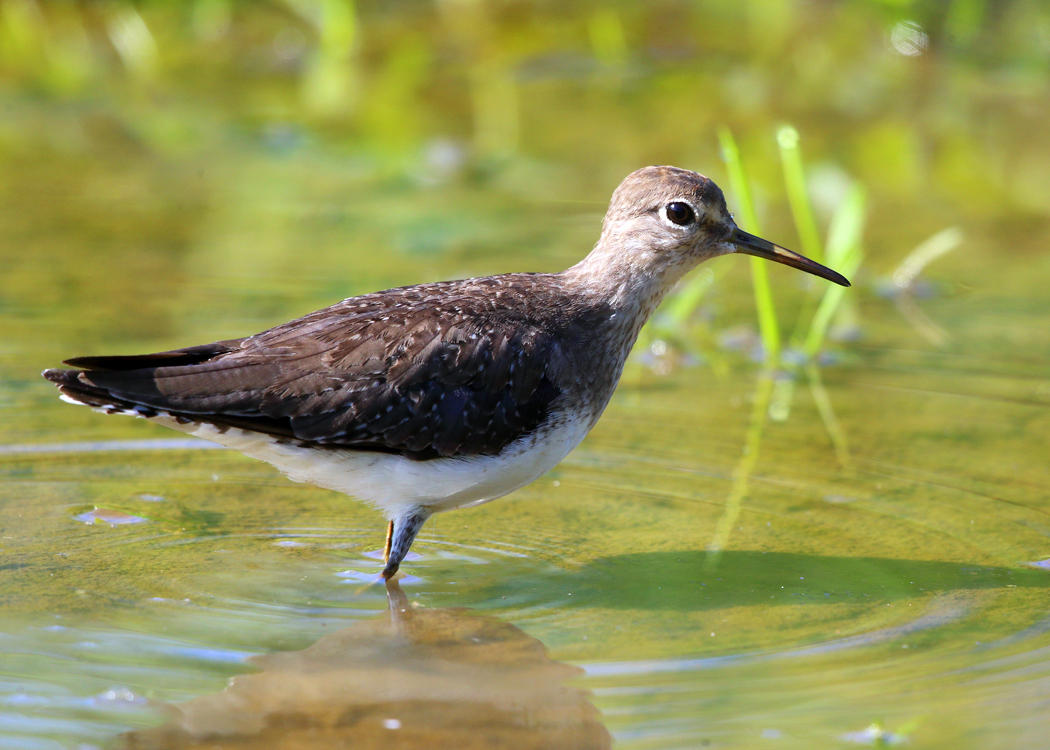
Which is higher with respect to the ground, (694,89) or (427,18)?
(427,18)

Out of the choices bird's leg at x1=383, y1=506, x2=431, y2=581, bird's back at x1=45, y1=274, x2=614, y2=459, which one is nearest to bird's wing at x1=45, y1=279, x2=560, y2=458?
bird's back at x1=45, y1=274, x2=614, y2=459

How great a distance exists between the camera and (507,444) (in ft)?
20.6

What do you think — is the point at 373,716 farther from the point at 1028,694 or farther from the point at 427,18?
the point at 427,18

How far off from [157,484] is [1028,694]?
165 inches

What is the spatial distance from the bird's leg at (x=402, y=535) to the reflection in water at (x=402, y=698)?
0.49 metres

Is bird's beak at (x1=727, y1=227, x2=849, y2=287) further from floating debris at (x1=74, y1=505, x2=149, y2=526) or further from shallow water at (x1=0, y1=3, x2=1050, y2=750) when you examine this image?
floating debris at (x1=74, y1=505, x2=149, y2=526)

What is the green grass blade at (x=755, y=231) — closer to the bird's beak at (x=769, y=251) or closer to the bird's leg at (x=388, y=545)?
the bird's beak at (x=769, y=251)

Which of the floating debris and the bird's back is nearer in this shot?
the bird's back

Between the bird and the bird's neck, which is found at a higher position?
the bird's neck

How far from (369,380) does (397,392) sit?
13 cm

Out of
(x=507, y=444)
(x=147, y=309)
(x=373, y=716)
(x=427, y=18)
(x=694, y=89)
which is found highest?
(x=427, y=18)

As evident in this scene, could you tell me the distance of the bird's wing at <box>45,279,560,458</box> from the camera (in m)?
6.07

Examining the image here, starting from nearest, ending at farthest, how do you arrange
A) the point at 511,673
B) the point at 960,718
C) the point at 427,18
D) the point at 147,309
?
the point at 960,718, the point at 511,673, the point at 147,309, the point at 427,18

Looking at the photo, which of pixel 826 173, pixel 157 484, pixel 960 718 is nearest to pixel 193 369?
pixel 157 484
